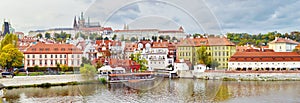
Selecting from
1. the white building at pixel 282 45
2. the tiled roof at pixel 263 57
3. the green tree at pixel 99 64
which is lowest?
the green tree at pixel 99 64

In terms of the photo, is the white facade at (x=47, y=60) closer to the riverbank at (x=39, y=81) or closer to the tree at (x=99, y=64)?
the riverbank at (x=39, y=81)

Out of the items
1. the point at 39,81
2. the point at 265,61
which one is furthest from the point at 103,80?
the point at 265,61

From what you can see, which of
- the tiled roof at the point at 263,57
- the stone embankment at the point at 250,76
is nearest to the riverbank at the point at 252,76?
the stone embankment at the point at 250,76

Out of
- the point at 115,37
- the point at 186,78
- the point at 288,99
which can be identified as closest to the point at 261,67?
the point at 186,78

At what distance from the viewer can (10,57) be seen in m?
23.5

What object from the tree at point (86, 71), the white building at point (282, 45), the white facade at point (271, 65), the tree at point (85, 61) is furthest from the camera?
the white building at point (282, 45)

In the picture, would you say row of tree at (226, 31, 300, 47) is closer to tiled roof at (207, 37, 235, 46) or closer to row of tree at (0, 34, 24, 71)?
tiled roof at (207, 37, 235, 46)

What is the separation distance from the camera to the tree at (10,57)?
76.6 ft

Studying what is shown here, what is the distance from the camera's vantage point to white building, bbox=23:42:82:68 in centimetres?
2633

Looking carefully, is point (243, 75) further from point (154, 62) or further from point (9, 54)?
point (9, 54)

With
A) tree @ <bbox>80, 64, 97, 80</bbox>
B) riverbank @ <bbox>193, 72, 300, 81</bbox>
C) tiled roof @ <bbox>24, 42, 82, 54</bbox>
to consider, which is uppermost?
tiled roof @ <bbox>24, 42, 82, 54</bbox>

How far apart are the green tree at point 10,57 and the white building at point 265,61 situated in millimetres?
15752

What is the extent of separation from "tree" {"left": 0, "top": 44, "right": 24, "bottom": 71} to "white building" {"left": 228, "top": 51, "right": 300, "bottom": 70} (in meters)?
15.8

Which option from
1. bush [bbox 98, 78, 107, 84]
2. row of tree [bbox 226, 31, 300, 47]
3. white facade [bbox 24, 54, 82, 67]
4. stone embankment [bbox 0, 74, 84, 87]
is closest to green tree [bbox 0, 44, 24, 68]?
white facade [bbox 24, 54, 82, 67]
